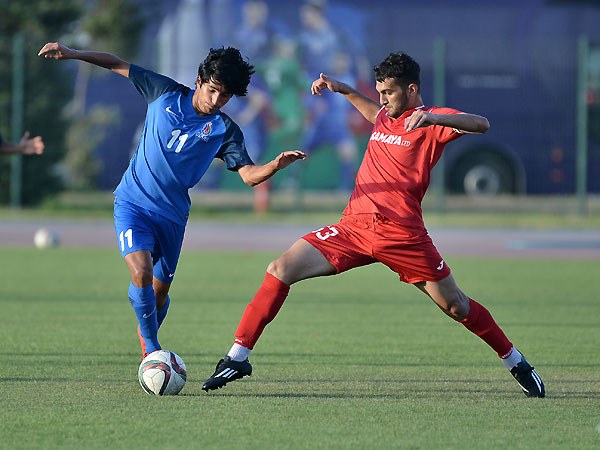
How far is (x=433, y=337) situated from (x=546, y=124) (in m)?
18.6

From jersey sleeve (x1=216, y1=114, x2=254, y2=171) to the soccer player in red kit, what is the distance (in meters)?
0.71

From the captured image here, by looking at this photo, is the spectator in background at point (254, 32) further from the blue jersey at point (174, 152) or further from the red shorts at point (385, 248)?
the red shorts at point (385, 248)

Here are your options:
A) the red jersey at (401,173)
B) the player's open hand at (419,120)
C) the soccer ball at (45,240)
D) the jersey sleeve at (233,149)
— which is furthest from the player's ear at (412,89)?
the soccer ball at (45,240)

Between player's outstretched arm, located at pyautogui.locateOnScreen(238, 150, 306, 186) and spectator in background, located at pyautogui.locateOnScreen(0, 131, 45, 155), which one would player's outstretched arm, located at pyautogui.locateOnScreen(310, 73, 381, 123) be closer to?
player's outstretched arm, located at pyautogui.locateOnScreen(238, 150, 306, 186)

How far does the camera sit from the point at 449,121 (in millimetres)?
7199

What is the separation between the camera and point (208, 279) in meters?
15.5

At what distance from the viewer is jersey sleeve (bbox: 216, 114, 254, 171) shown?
801 cm

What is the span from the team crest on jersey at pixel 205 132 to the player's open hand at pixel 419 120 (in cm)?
147

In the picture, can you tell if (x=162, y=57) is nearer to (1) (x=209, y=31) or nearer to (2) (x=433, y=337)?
(1) (x=209, y=31)

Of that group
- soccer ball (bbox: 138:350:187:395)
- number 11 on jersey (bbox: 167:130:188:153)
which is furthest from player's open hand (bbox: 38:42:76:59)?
soccer ball (bbox: 138:350:187:395)

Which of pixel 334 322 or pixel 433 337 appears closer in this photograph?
pixel 433 337

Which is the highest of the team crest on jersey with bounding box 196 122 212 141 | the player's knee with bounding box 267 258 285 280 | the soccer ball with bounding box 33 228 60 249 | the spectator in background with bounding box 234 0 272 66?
the spectator in background with bounding box 234 0 272 66

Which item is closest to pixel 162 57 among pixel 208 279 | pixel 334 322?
pixel 208 279

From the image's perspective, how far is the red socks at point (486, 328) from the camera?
7.69 m
